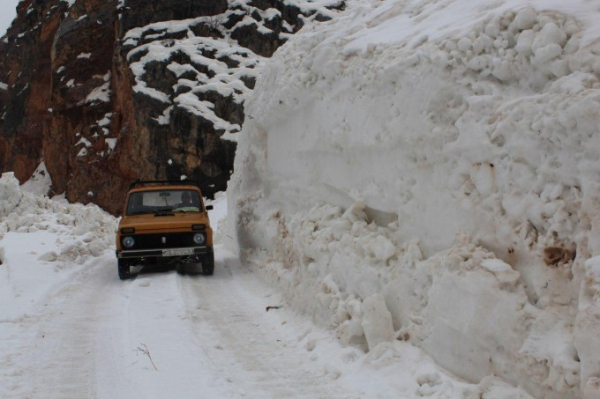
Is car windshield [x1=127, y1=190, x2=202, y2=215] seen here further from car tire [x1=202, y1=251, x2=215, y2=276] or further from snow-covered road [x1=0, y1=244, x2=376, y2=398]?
snow-covered road [x1=0, y1=244, x2=376, y2=398]

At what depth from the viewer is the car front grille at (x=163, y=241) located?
33.6ft

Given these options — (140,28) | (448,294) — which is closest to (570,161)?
(448,294)

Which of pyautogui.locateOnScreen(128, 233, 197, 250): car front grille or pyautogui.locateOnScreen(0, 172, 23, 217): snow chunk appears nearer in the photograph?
pyautogui.locateOnScreen(128, 233, 197, 250): car front grille

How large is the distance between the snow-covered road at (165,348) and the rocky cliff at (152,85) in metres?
24.3

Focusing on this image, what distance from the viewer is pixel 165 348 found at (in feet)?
18.0

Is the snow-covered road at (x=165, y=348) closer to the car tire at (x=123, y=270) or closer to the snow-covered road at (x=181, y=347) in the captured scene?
the snow-covered road at (x=181, y=347)

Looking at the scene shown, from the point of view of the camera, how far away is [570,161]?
376cm

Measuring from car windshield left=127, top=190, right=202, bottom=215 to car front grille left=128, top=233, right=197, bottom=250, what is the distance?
100cm

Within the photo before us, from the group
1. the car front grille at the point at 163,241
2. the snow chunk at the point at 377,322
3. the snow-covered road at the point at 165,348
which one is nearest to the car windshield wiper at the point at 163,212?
the car front grille at the point at 163,241

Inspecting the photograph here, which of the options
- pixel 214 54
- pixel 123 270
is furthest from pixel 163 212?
pixel 214 54

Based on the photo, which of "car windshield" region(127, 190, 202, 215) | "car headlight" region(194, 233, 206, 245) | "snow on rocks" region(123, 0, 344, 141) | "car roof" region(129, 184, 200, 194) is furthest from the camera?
"snow on rocks" region(123, 0, 344, 141)

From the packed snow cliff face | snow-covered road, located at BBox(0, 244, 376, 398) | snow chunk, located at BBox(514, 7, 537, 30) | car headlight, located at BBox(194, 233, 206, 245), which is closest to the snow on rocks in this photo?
car headlight, located at BBox(194, 233, 206, 245)

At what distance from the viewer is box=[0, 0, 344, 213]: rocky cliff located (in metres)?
32.2

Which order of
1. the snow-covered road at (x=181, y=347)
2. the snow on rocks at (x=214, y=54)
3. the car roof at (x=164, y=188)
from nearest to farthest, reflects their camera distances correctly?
the snow-covered road at (x=181, y=347), the car roof at (x=164, y=188), the snow on rocks at (x=214, y=54)
